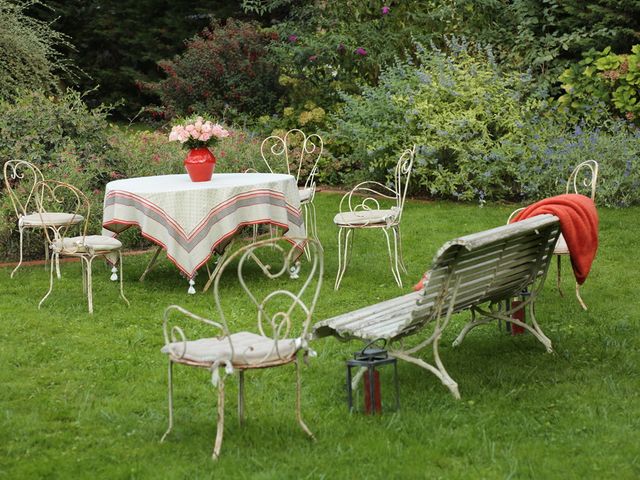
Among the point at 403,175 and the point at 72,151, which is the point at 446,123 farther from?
the point at 72,151

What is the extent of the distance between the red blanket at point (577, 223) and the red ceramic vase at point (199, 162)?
3.10 metres

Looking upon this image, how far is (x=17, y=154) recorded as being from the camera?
9508 millimetres

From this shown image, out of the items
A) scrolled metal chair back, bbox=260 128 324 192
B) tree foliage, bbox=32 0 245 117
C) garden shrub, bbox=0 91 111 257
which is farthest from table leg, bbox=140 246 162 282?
tree foliage, bbox=32 0 245 117

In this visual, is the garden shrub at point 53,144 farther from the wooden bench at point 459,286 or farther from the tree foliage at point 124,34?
the tree foliage at point 124,34

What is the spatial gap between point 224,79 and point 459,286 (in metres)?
9.90

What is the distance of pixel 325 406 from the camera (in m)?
4.84

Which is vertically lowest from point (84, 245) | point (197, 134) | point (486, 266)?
point (84, 245)

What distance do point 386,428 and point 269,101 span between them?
33.4 ft

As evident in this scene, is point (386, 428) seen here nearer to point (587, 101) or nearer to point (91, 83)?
point (587, 101)

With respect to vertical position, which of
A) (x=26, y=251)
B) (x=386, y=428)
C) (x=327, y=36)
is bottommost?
(x=26, y=251)

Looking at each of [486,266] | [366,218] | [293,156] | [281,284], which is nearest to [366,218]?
[366,218]

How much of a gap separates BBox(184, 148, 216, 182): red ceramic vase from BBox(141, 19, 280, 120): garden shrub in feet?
20.6

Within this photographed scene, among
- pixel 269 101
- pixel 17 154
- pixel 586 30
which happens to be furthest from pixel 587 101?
pixel 17 154

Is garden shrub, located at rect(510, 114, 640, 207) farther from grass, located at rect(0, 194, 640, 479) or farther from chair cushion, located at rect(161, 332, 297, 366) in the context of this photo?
chair cushion, located at rect(161, 332, 297, 366)
